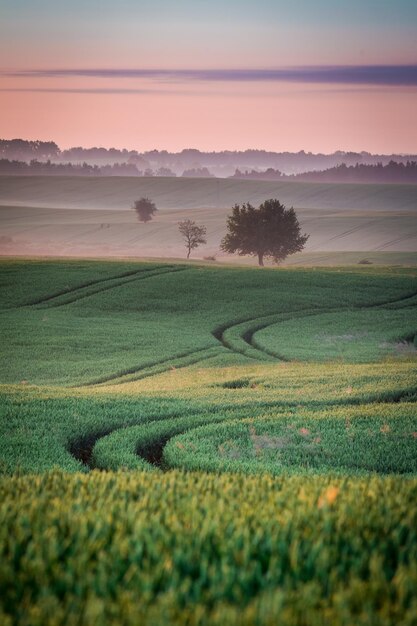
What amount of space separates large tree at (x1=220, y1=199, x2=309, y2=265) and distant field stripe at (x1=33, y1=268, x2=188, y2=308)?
83.6 ft

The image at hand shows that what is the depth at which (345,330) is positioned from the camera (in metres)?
54.9

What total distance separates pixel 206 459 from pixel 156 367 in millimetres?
24087

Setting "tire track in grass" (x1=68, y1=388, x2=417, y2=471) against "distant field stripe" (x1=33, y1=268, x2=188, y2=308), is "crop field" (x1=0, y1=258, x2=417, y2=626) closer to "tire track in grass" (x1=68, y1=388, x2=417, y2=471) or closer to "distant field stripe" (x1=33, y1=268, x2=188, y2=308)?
"tire track in grass" (x1=68, y1=388, x2=417, y2=471)

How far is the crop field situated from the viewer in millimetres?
6309

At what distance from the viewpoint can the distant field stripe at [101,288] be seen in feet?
208

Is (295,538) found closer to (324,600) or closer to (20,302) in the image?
(324,600)

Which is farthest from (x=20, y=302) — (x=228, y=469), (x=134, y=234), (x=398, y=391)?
(x=134, y=234)

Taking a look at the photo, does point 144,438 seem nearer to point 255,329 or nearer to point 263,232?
point 255,329

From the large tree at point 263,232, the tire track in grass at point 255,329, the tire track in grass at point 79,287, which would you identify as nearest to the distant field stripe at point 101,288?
the tire track in grass at point 79,287

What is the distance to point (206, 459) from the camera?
1972 cm

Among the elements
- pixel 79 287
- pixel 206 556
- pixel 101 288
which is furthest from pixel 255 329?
pixel 206 556

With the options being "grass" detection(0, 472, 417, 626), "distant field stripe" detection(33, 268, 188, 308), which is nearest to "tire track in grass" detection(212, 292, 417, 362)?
"distant field stripe" detection(33, 268, 188, 308)

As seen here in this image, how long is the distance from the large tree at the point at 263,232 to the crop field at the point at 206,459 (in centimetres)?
3404

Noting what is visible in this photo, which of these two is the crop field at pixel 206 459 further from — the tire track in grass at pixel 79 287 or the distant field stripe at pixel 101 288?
the distant field stripe at pixel 101 288
